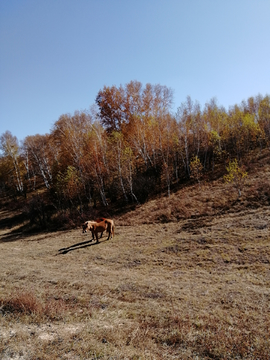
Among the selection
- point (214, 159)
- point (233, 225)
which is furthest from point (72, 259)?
point (214, 159)

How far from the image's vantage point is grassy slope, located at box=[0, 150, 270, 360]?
491cm

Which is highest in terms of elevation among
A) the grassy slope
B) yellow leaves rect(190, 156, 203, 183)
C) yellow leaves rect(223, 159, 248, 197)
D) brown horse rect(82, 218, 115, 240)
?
yellow leaves rect(190, 156, 203, 183)

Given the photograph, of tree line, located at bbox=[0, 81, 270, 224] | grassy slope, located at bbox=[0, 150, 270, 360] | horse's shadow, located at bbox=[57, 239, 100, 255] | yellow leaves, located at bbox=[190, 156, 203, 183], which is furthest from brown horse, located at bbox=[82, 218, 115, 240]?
yellow leaves, located at bbox=[190, 156, 203, 183]

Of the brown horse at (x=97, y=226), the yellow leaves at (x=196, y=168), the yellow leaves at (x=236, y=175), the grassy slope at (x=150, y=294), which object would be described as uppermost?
the yellow leaves at (x=196, y=168)

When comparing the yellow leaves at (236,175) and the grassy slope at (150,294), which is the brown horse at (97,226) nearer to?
the grassy slope at (150,294)

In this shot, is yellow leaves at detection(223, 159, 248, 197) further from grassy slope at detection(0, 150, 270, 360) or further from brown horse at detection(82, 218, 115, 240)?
brown horse at detection(82, 218, 115, 240)

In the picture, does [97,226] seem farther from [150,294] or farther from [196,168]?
[196,168]

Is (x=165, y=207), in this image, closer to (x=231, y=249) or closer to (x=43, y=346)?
(x=231, y=249)

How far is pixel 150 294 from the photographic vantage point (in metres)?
7.75

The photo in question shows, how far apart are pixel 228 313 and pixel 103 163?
22024 millimetres

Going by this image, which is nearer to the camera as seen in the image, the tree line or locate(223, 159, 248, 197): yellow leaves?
locate(223, 159, 248, 197): yellow leaves

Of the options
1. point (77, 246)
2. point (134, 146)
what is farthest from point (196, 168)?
point (77, 246)

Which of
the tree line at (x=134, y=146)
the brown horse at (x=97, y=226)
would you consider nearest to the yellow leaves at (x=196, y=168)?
the tree line at (x=134, y=146)

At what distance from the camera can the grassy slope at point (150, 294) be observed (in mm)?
4914
